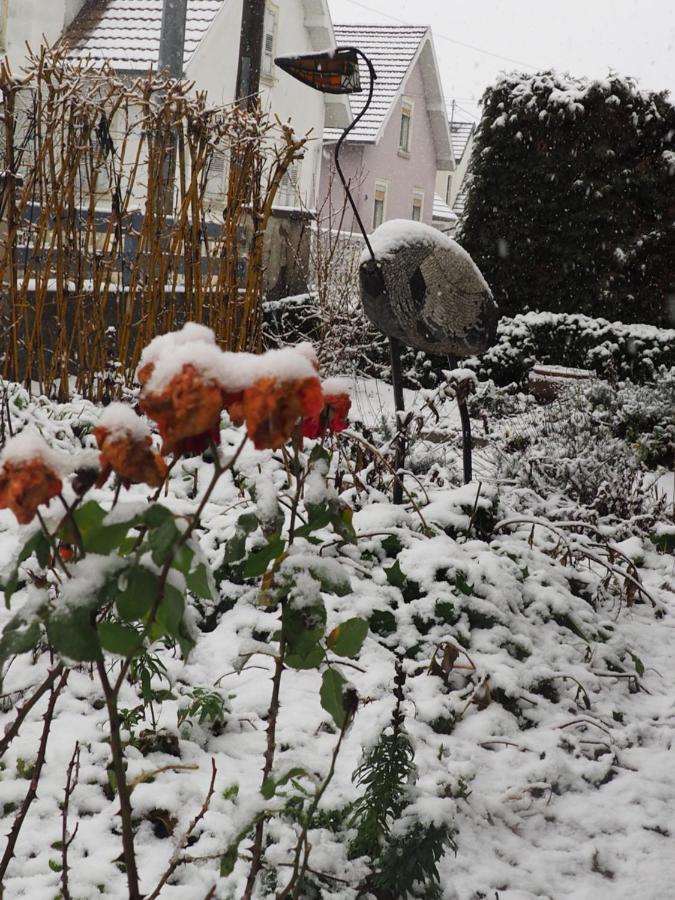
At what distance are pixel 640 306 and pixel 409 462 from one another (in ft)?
16.7

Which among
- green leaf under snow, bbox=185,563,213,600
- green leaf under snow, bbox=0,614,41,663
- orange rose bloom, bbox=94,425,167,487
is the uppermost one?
orange rose bloom, bbox=94,425,167,487

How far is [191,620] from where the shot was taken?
1031 mm

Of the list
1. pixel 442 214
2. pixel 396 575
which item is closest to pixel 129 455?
pixel 396 575

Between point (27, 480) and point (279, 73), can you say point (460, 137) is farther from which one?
point (27, 480)

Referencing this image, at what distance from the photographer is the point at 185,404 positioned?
85 centimetres

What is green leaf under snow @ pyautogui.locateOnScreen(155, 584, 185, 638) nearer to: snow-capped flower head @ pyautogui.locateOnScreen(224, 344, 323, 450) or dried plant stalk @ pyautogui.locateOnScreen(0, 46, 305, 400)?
snow-capped flower head @ pyautogui.locateOnScreen(224, 344, 323, 450)

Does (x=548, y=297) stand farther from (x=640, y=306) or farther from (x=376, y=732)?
(x=376, y=732)

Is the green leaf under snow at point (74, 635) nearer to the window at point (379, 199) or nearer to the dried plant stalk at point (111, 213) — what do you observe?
the dried plant stalk at point (111, 213)

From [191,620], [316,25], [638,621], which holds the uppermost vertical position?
[316,25]

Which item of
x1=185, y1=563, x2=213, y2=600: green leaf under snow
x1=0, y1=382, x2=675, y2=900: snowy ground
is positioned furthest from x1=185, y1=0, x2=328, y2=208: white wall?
x1=185, y1=563, x2=213, y2=600: green leaf under snow

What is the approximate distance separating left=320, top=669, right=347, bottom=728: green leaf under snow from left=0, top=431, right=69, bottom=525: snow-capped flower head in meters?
0.48

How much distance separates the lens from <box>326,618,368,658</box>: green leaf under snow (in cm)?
125

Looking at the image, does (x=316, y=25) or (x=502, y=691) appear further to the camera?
(x=316, y=25)

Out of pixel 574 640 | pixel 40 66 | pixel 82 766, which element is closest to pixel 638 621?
pixel 574 640
